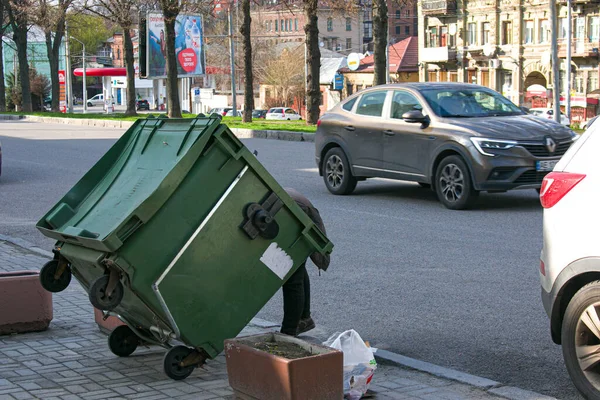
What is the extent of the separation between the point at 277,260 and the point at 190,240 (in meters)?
0.56

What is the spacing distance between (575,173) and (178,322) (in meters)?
2.33

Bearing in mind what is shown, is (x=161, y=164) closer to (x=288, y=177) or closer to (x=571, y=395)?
(x=571, y=395)

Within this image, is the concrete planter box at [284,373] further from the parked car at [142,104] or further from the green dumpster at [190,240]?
the parked car at [142,104]

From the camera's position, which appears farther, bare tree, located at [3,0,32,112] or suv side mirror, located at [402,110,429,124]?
bare tree, located at [3,0,32,112]

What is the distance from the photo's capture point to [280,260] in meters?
5.32

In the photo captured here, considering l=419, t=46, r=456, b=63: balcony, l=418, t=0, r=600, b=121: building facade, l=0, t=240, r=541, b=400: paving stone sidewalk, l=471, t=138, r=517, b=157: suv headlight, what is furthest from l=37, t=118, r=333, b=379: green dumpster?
l=419, t=46, r=456, b=63: balcony

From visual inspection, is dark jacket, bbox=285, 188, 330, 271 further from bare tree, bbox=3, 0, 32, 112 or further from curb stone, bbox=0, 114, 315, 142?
bare tree, bbox=3, 0, 32, 112

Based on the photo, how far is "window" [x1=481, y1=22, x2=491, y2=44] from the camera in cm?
7431

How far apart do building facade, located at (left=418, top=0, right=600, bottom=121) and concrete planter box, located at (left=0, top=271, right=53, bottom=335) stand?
61.7 meters

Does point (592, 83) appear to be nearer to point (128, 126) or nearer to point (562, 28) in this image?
point (562, 28)

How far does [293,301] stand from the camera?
5844 millimetres

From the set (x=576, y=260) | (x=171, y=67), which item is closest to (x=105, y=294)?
(x=576, y=260)

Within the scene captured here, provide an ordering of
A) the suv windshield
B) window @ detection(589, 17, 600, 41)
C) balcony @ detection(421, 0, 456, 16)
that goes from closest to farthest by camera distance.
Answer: the suv windshield < window @ detection(589, 17, 600, 41) < balcony @ detection(421, 0, 456, 16)

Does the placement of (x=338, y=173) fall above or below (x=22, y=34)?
below
